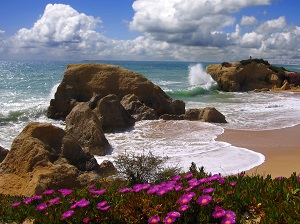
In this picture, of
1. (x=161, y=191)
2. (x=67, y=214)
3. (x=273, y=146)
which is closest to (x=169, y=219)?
(x=161, y=191)

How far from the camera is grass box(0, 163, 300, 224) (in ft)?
10.7

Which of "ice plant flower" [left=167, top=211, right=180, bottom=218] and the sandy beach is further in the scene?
the sandy beach

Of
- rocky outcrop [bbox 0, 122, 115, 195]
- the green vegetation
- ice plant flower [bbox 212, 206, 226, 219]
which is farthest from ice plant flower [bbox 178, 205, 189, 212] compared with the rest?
rocky outcrop [bbox 0, 122, 115, 195]

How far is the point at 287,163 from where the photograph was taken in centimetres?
1052

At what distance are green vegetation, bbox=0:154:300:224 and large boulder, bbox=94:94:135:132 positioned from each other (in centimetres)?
1202

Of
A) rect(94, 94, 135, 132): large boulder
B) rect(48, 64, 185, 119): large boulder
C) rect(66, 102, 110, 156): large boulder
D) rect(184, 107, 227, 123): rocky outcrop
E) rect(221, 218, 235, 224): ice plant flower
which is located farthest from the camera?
rect(48, 64, 185, 119): large boulder

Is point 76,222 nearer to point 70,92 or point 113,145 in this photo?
point 113,145

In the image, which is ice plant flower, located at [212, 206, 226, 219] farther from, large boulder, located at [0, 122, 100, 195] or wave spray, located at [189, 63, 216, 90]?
wave spray, located at [189, 63, 216, 90]

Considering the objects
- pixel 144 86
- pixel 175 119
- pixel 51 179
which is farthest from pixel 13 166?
pixel 144 86

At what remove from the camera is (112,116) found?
16.4 metres

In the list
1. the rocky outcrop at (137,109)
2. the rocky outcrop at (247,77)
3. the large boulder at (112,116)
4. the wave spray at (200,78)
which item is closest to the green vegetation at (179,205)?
the large boulder at (112,116)

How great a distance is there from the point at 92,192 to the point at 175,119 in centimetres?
1459

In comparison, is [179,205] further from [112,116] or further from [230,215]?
[112,116]

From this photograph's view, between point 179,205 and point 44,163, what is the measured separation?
5.51 meters
